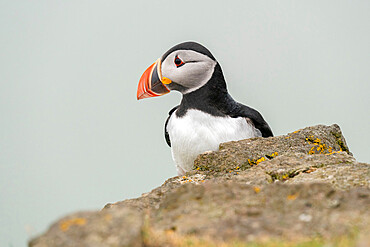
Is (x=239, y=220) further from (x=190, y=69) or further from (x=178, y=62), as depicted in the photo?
(x=178, y=62)

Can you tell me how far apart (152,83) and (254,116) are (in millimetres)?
1916

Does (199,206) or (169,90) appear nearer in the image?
(199,206)

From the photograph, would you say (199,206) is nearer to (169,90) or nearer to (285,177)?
(285,177)

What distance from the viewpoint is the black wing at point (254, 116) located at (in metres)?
7.82

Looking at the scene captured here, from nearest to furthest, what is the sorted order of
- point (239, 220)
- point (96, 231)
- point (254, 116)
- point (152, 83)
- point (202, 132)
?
point (96, 231)
point (239, 220)
point (202, 132)
point (254, 116)
point (152, 83)

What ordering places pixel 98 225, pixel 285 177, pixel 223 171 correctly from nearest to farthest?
1. pixel 98 225
2. pixel 285 177
3. pixel 223 171

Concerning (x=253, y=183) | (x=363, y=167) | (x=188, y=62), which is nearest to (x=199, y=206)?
(x=253, y=183)

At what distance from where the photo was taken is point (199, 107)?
765 centimetres

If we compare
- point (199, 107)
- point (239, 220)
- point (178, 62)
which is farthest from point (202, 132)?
point (239, 220)

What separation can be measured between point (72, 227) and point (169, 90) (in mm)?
5189

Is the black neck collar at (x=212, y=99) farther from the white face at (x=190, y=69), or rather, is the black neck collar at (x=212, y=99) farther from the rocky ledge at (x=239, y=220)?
the rocky ledge at (x=239, y=220)

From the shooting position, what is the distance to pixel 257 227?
312cm

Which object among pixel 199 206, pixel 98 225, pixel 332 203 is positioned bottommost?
pixel 332 203

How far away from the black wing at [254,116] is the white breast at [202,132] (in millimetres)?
119
